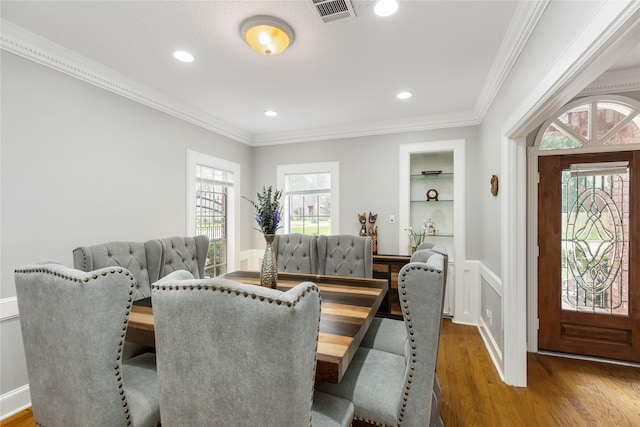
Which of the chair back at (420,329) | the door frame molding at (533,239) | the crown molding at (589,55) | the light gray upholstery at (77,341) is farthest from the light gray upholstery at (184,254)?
the door frame molding at (533,239)

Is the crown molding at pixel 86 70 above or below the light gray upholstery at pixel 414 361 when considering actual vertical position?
above

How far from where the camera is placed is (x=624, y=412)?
194 cm

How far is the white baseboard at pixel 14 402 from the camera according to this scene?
74.5 inches

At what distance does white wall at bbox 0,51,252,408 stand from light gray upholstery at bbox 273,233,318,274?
49.5 inches

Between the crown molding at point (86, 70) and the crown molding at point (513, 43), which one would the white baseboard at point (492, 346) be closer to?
the crown molding at point (513, 43)

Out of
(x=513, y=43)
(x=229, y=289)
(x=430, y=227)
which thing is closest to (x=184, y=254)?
(x=229, y=289)

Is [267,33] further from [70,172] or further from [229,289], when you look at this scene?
[70,172]

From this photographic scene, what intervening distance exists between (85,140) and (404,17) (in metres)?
2.67

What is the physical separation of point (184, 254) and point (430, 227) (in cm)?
314

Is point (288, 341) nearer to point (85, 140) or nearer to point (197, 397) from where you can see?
point (197, 397)

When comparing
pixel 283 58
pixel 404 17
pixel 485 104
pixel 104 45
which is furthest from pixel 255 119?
pixel 485 104

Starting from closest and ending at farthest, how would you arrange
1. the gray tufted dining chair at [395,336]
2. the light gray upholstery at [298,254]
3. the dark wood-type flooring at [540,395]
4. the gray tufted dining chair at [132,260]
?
the gray tufted dining chair at [395,336]
the dark wood-type flooring at [540,395]
the gray tufted dining chair at [132,260]
the light gray upholstery at [298,254]

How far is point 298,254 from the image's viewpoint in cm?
308

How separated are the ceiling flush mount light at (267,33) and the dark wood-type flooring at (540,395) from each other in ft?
9.15
